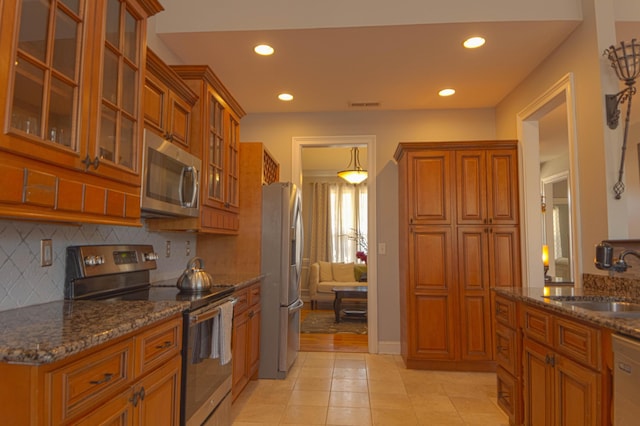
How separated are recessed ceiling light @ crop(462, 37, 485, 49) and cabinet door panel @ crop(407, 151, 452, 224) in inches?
40.0

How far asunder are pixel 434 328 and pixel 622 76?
93.5 inches

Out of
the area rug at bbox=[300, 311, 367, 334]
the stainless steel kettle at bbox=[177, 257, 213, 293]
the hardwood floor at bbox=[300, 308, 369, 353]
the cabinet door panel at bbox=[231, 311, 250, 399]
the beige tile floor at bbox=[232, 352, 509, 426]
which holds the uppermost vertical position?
the stainless steel kettle at bbox=[177, 257, 213, 293]

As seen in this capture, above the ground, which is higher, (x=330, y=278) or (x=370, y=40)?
(x=370, y=40)

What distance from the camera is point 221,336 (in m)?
2.09

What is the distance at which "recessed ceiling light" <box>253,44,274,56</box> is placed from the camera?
3.00 m

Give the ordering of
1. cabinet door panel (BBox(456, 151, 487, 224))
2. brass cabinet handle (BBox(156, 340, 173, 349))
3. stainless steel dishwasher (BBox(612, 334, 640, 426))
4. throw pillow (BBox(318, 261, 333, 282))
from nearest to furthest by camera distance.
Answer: stainless steel dishwasher (BBox(612, 334, 640, 426)) → brass cabinet handle (BBox(156, 340, 173, 349)) → cabinet door panel (BBox(456, 151, 487, 224)) → throw pillow (BBox(318, 261, 333, 282))

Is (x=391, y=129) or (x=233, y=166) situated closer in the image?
(x=233, y=166)

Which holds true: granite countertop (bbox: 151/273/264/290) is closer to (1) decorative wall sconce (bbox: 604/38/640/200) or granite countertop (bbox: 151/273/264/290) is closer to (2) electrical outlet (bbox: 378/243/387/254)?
(2) electrical outlet (bbox: 378/243/387/254)

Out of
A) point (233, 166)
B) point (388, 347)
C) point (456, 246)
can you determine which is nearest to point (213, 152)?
point (233, 166)

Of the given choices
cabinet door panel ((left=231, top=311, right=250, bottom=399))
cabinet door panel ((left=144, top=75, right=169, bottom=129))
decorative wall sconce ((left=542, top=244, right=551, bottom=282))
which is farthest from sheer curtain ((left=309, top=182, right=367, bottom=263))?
cabinet door panel ((left=144, top=75, right=169, bottom=129))

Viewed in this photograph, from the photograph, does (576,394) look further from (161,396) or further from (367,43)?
(367,43)

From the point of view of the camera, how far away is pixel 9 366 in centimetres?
98

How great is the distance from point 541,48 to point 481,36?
21.2 inches

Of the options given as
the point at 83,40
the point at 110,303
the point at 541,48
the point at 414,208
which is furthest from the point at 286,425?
the point at 541,48
